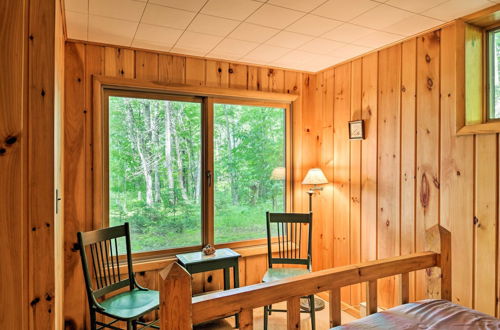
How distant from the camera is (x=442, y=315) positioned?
1.47 metres

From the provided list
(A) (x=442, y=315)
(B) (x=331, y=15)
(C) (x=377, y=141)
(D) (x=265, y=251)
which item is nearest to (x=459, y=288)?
(A) (x=442, y=315)

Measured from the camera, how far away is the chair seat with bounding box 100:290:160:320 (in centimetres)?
216

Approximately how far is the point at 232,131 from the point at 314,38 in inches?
47.3

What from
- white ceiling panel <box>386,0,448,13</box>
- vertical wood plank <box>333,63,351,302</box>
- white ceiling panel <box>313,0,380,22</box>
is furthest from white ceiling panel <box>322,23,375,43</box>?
vertical wood plank <box>333,63,351,302</box>

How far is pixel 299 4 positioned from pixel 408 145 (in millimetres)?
1422

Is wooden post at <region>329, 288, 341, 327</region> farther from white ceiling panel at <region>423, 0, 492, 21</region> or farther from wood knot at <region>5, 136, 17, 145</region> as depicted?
white ceiling panel at <region>423, 0, 492, 21</region>

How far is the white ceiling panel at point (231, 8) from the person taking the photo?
6.66ft

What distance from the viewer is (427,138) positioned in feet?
8.23

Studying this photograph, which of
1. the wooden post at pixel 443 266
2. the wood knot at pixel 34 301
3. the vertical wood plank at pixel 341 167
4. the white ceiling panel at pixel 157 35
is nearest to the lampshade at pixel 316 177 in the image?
the vertical wood plank at pixel 341 167

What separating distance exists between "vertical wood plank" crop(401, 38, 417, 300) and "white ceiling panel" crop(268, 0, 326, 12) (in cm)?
103

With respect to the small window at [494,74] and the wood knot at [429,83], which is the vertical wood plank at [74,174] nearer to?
the wood knot at [429,83]

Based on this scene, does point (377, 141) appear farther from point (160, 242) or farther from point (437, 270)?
point (160, 242)

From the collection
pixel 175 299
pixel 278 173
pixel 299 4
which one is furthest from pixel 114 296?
pixel 299 4

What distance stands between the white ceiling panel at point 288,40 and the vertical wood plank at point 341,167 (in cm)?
76
